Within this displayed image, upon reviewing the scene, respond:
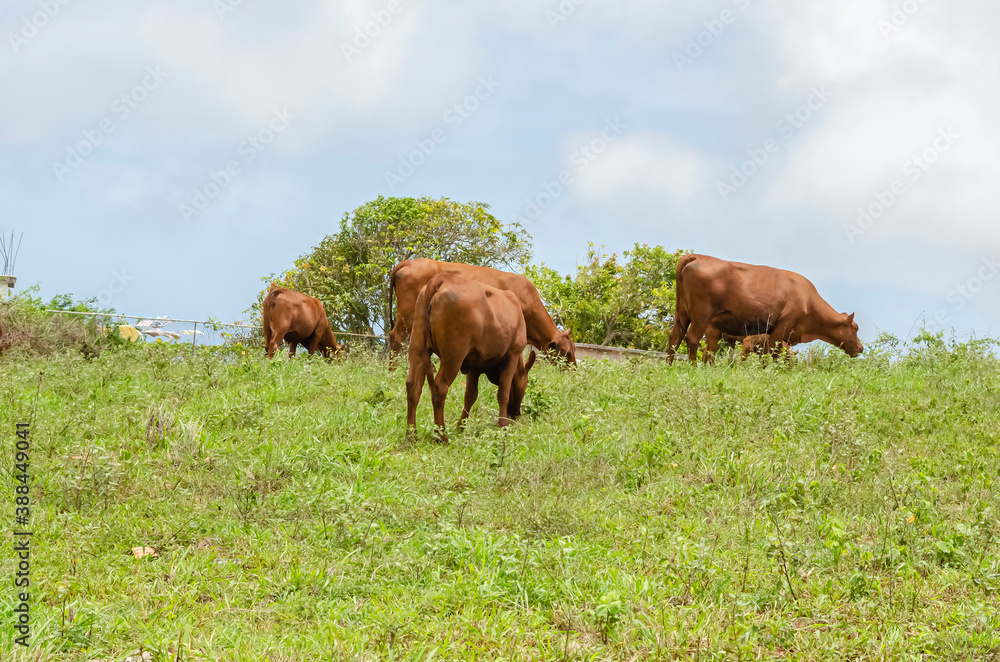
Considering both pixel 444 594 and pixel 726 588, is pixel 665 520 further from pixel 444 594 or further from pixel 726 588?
pixel 444 594

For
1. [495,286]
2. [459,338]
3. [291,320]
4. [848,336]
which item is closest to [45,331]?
[291,320]

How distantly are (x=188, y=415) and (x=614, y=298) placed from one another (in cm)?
2652

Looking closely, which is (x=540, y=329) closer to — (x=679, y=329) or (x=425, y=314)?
(x=679, y=329)

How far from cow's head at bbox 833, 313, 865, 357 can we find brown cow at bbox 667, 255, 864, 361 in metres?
0.84

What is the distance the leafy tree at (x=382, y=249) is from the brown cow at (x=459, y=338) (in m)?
22.6

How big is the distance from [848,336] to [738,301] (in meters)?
2.81

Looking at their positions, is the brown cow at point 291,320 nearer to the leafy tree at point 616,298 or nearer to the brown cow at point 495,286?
the brown cow at point 495,286

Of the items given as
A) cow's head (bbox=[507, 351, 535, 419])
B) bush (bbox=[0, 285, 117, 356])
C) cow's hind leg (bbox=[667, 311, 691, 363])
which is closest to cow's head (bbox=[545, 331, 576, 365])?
cow's hind leg (bbox=[667, 311, 691, 363])

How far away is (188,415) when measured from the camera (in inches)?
326

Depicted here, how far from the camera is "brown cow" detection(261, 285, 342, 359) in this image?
677 inches

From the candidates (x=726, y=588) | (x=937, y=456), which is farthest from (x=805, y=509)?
(x=937, y=456)

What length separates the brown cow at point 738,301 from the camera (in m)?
14.4

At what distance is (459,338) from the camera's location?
791cm

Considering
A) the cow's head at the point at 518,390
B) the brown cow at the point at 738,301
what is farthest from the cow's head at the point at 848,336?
the cow's head at the point at 518,390
